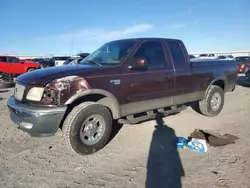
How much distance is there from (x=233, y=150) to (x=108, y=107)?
2319 mm

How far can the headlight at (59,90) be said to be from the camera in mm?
3578

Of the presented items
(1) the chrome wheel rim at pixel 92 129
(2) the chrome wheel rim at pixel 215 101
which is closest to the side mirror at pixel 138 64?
(1) the chrome wheel rim at pixel 92 129

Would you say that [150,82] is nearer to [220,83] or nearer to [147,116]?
[147,116]

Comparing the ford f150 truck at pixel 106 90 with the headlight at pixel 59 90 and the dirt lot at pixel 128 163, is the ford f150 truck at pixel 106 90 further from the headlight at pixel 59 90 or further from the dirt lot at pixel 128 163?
the dirt lot at pixel 128 163

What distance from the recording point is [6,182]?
10.0ft

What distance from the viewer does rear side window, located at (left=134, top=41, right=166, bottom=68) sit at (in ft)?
15.6

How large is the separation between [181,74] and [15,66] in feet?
54.0

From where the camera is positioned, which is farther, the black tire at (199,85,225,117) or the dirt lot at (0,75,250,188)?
the black tire at (199,85,225,117)

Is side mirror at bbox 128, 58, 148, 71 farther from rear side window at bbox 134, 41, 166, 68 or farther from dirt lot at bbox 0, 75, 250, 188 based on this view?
dirt lot at bbox 0, 75, 250, 188

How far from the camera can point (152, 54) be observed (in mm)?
4953

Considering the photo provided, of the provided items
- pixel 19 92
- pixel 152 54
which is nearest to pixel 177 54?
pixel 152 54

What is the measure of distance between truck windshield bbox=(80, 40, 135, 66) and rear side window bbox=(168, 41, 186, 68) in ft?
3.54

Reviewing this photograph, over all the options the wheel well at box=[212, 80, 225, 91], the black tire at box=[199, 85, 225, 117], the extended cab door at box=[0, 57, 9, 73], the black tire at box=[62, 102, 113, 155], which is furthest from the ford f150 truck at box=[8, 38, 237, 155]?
the extended cab door at box=[0, 57, 9, 73]

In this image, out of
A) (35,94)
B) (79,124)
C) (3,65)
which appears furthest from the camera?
(3,65)
